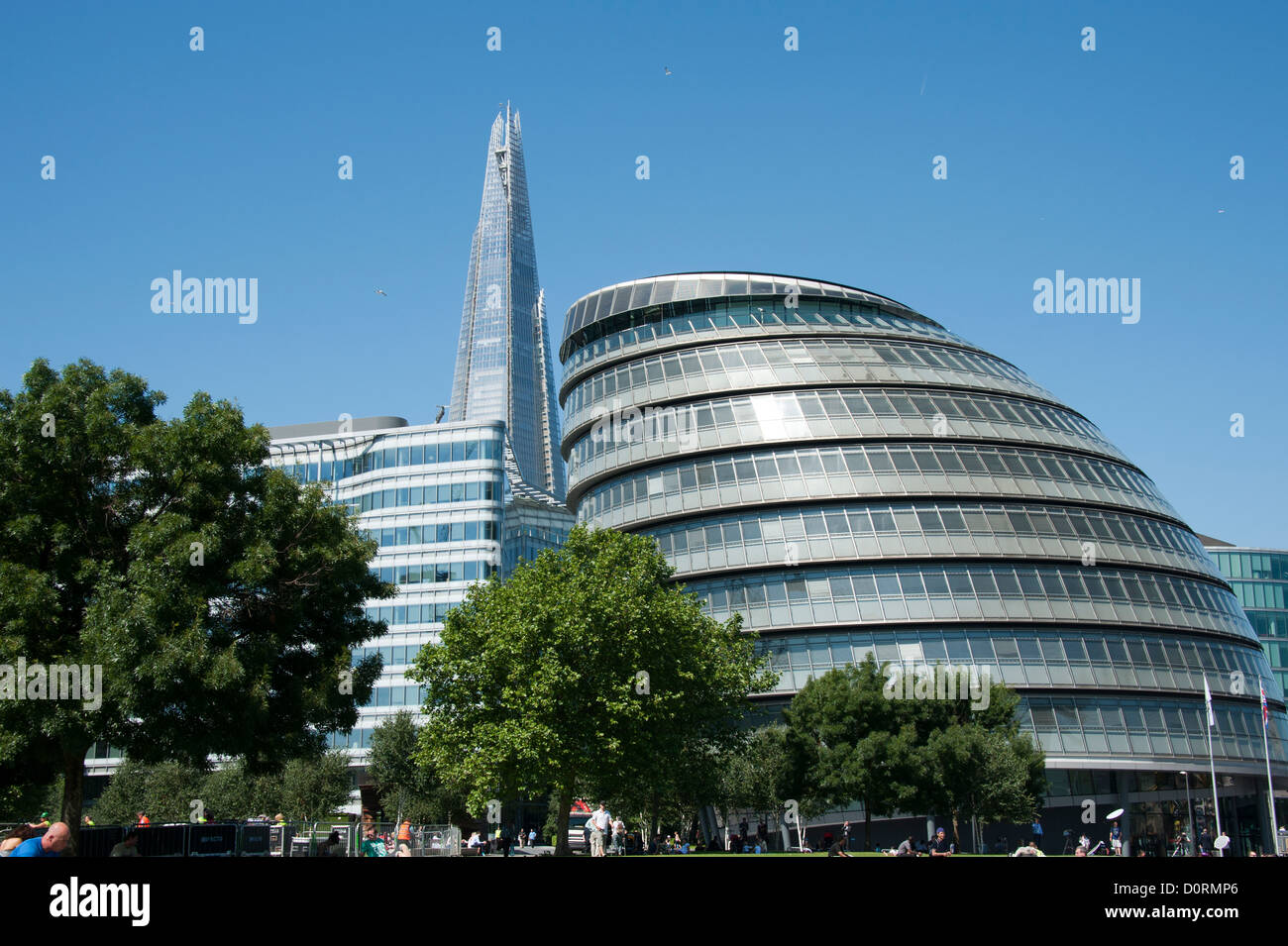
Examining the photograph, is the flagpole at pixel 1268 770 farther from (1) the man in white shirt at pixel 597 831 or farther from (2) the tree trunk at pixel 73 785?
(2) the tree trunk at pixel 73 785

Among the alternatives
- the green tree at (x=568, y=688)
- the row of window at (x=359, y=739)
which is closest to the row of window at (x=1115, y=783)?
the green tree at (x=568, y=688)

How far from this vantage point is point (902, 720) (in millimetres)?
52500

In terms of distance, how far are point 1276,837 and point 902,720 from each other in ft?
93.8

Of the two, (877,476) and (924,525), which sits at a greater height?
(877,476)

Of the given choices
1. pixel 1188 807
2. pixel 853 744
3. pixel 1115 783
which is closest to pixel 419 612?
pixel 853 744

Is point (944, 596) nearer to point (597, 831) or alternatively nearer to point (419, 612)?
point (597, 831)

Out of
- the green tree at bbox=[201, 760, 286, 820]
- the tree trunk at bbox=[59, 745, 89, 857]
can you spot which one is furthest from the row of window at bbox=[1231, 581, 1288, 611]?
the tree trunk at bbox=[59, 745, 89, 857]

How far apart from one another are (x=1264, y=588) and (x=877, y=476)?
11532 cm

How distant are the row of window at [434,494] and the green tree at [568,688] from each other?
5577 centimetres

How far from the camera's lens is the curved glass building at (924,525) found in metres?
63.5

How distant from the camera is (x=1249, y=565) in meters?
157

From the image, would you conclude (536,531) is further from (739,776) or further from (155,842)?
(155,842)

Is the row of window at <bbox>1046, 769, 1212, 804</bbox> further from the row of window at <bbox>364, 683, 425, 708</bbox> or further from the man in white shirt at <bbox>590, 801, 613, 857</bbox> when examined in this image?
the row of window at <bbox>364, 683, 425, 708</bbox>
